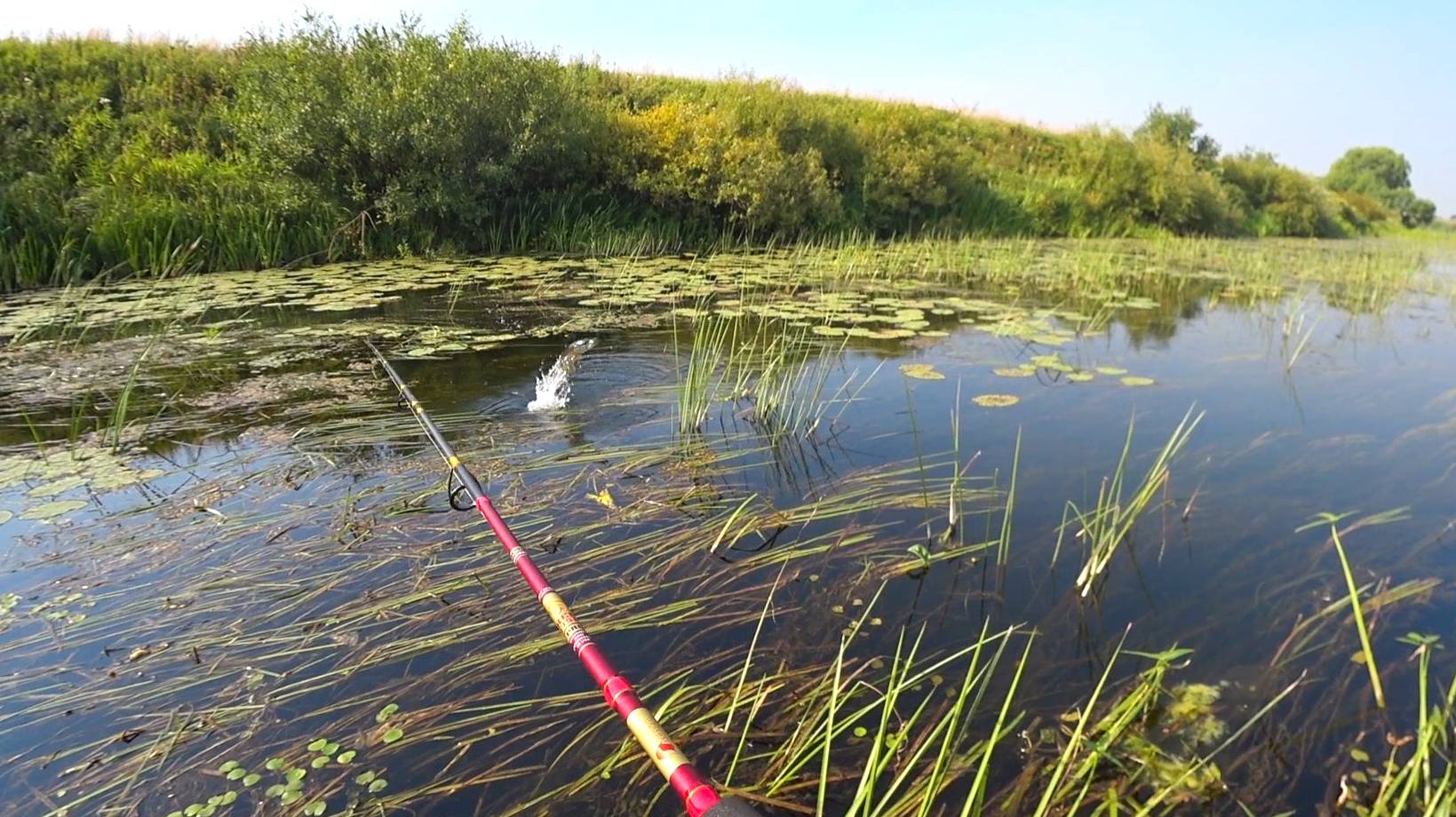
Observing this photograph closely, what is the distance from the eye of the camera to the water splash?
4.58 metres

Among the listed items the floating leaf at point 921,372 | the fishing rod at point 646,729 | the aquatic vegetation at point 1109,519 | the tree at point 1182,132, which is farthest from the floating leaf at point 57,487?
the tree at point 1182,132

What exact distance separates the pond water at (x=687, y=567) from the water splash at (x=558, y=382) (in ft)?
0.37

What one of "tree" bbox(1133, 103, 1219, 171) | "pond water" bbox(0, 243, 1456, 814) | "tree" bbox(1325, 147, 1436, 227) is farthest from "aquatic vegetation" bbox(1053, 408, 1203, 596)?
"tree" bbox(1325, 147, 1436, 227)

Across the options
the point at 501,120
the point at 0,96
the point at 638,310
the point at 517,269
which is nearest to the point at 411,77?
the point at 501,120

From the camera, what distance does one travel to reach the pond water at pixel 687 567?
188 cm

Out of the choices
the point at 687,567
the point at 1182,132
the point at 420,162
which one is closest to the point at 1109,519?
the point at 687,567

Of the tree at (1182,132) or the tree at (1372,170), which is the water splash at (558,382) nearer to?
the tree at (1182,132)

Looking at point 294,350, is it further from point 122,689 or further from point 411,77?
point 411,77

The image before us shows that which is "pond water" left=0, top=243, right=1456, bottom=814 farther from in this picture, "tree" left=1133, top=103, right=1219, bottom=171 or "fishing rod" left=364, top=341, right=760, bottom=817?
"tree" left=1133, top=103, right=1219, bottom=171

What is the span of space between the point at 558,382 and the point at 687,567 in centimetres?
249

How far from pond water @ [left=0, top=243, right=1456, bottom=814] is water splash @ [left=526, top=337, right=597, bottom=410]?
112mm

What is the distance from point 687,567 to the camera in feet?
8.96

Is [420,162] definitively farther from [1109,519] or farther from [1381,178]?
[1381,178]

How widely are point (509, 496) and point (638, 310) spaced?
444cm
